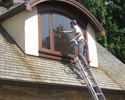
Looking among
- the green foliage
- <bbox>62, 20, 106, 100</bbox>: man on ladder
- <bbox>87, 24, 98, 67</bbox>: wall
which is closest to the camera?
<bbox>62, 20, 106, 100</bbox>: man on ladder

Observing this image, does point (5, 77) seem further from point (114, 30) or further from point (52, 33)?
point (114, 30)

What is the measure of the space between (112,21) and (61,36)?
44.4ft

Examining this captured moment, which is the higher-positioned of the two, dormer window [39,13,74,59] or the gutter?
dormer window [39,13,74,59]

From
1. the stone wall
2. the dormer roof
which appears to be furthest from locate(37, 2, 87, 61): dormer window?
the stone wall

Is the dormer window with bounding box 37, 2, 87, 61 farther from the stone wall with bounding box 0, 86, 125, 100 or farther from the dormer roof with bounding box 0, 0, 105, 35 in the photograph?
the stone wall with bounding box 0, 86, 125, 100

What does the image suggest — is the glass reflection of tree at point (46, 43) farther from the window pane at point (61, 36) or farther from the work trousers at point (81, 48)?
the work trousers at point (81, 48)

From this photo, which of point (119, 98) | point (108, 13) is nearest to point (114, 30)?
point (108, 13)

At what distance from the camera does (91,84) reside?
1003 centimetres

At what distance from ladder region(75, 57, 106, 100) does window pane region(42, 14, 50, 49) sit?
40.9 inches

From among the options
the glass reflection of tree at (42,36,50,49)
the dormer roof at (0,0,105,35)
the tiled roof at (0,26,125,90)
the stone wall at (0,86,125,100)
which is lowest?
the stone wall at (0,86,125,100)

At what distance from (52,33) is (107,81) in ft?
7.88

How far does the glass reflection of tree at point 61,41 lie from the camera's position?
11.4m

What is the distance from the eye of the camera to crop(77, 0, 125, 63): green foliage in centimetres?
2227

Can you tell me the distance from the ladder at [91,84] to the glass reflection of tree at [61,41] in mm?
765
